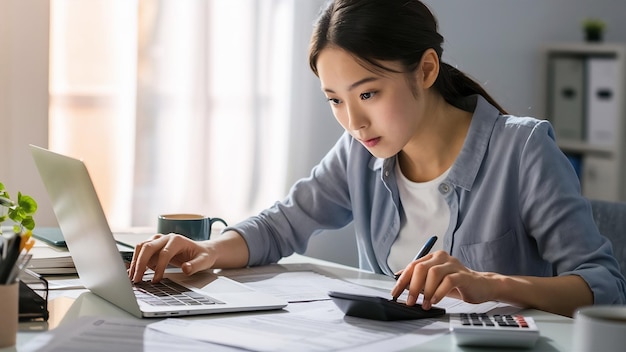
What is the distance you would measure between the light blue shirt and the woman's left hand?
216 mm

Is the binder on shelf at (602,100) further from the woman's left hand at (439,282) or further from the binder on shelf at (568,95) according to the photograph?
the woman's left hand at (439,282)

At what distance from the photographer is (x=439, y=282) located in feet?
3.92

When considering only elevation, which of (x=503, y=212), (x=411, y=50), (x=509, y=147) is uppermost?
(x=411, y=50)

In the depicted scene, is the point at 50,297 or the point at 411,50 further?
the point at 411,50

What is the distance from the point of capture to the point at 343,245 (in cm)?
297

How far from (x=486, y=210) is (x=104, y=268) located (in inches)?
27.2

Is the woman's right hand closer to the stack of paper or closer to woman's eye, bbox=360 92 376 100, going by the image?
the stack of paper

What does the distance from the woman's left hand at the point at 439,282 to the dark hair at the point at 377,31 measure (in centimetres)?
42

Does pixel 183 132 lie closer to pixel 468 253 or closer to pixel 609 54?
pixel 468 253

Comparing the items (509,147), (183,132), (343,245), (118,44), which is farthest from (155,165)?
(509,147)

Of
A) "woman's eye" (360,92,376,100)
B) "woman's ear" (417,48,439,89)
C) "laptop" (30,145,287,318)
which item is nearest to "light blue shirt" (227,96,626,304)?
"woman's ear" (417,48,439,89)

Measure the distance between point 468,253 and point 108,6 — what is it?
1410mm

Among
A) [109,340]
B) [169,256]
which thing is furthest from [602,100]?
[109,340]

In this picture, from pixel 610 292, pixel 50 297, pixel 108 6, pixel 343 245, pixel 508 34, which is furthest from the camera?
pixel 508 34
